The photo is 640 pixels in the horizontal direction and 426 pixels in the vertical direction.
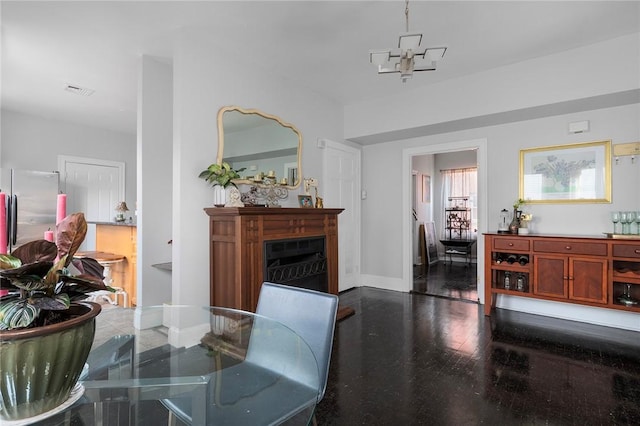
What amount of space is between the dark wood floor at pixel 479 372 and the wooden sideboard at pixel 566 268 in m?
0.34

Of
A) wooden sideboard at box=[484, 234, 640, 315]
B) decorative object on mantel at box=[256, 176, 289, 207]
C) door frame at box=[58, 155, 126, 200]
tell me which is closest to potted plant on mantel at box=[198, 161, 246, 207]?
decorative object on mantel at box=[256, 176, 289, 207]

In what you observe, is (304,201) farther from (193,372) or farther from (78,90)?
(78,90)

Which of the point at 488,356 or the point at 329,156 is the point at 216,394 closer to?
the point at 488,356

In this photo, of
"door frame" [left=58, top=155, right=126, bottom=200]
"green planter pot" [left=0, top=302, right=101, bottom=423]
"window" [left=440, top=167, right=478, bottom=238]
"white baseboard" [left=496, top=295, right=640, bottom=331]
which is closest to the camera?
"green planter pot" [left=0, top=302, right=101, bottom=423]

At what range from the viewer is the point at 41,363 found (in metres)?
0.69

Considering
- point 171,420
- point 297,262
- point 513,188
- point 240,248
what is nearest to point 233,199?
point 240,248

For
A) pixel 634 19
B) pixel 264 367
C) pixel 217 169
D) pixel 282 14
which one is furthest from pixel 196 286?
pixel 634 19

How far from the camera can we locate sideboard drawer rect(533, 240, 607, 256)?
312 cm

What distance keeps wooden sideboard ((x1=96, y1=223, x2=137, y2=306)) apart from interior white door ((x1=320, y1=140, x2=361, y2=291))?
2530mm

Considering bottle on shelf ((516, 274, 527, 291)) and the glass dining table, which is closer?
the glass dining table

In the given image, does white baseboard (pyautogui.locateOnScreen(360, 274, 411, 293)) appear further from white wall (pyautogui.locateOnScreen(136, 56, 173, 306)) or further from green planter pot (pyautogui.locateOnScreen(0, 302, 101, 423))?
green planter pot (pyautogui.locateOnScreen(0, 302, 101, 423))

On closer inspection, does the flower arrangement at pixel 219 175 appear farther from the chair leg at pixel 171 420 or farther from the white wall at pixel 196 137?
the chair leg at pixel 171 420

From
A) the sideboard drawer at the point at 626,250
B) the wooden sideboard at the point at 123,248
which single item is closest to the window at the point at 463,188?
the sideboard drawer at the point at 626,250

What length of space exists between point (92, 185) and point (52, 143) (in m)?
0.86
